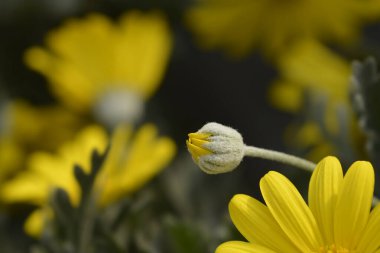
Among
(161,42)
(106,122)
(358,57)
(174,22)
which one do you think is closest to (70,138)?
(106,122)

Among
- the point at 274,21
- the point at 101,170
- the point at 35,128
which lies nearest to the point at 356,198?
the point at 101,170

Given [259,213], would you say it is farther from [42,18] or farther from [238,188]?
[42,18]

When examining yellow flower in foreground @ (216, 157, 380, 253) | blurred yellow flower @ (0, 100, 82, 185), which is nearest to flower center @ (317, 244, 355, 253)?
yellow flower in foreground @ (216, 157, 380, 253)

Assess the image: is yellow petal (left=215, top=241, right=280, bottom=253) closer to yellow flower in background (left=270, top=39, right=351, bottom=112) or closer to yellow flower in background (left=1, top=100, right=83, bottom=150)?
yellow flower in background (left=270, top=39, right=351, bottom=112)

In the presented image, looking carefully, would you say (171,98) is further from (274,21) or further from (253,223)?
(253,223)

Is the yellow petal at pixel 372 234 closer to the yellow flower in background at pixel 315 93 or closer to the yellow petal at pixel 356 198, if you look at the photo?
the yellow petal at pixel 356 198

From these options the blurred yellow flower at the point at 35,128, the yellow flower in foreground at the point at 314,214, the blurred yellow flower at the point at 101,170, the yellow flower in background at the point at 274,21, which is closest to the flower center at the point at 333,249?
the yellow flower in foreground at the point at 314,214
